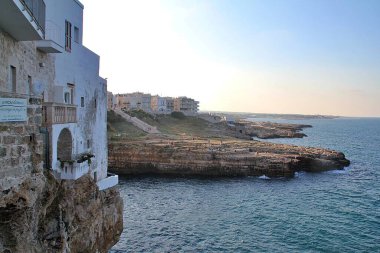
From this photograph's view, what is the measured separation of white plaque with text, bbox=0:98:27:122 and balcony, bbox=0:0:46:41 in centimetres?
247

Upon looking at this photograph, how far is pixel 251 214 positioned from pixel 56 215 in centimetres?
2434

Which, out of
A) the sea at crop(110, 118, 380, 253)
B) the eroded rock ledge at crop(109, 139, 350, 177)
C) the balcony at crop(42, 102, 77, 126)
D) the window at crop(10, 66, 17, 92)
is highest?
the window at crop(10, 66, 17, 92)

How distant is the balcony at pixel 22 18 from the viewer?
949 centimetres

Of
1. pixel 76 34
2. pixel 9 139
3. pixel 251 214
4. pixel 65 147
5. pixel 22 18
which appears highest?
pixel 76 34

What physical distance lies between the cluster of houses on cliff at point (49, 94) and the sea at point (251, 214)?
9319 millimetres

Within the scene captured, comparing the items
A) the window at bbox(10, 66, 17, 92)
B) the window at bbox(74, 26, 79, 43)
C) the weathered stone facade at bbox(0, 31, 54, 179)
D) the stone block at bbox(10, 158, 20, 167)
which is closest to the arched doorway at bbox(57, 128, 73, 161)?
the weathered stone facade at bbox(0, 31, 54, 179)

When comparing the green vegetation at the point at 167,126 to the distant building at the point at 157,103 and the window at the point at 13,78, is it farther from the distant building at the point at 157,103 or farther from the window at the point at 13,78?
the window at the point at 13,78

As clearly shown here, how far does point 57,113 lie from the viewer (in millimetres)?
15031

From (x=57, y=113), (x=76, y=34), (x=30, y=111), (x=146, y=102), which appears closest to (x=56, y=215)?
(x=57, y=113)

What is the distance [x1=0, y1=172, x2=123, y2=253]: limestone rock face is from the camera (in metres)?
9.34

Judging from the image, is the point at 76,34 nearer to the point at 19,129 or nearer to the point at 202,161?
the point at 19,129

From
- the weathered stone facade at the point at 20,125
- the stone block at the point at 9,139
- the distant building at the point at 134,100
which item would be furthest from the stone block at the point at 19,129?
the distant building at the point at 134,100

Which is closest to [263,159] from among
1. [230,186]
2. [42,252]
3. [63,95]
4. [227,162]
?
[227,162]

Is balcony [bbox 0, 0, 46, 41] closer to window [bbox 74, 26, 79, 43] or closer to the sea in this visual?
window [bbox 74, 26, 79, 43]
